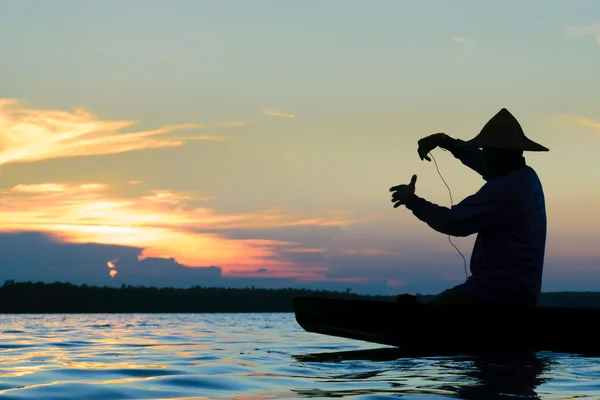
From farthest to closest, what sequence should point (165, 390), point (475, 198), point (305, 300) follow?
point (305, 300) → point (475, 198) → point (165, 390)

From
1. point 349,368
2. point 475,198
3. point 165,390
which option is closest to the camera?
point 165,390

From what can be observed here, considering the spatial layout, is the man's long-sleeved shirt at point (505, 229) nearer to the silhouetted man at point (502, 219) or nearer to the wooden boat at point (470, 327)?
the silhouetted man at point (502, 219)

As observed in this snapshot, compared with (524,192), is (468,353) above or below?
below

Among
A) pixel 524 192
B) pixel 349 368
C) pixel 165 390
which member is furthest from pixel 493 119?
pixel 165 390

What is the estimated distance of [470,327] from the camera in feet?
26.4

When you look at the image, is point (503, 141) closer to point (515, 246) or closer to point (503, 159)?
point (503, 159)

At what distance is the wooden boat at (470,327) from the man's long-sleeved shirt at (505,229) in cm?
27

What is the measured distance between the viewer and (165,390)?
6145 mm

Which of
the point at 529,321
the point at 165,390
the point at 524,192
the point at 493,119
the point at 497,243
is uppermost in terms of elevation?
the point at 493,119

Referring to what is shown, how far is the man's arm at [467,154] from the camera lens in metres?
9.91

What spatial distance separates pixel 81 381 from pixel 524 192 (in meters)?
4.80

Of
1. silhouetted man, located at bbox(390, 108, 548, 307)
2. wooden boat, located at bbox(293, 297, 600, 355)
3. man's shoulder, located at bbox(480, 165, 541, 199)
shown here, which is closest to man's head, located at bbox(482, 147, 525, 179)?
silhouetted man, located at bbox(390, 108, 548, 307)

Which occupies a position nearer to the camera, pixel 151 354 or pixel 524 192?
pixel 524 192

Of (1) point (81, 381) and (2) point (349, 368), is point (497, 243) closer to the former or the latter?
(2) point (349, 368)
